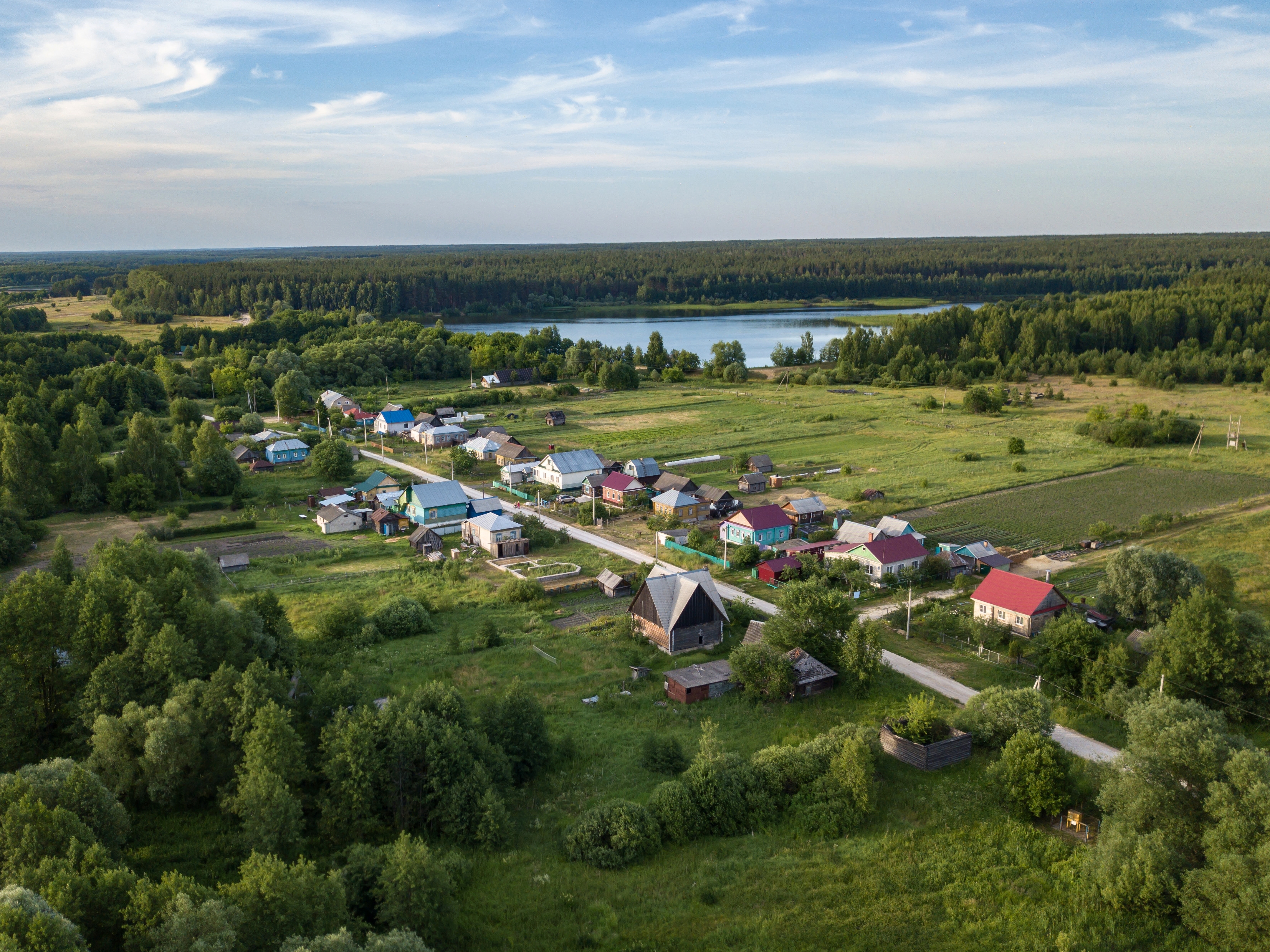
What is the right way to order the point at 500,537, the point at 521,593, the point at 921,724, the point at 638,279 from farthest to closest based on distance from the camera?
the point at 638,279 → the point at 500,537 → the point at 521,593 → the point at 921,724

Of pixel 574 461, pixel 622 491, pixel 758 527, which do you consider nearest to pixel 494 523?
pixel 622 491

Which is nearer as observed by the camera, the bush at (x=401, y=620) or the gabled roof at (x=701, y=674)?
the gabled roof at (x=701, y=674)

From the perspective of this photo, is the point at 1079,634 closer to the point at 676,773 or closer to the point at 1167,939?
the point at 1167,939

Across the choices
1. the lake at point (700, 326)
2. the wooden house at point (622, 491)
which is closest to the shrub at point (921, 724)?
the wooden house at point (622, 491)

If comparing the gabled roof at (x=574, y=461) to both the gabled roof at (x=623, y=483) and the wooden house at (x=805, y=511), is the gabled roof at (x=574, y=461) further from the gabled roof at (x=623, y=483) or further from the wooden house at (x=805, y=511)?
the wooden house at (x=805, y=511)

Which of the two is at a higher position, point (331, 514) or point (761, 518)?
point (761, 518)

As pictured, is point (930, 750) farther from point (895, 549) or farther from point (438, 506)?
point (438, 506)
